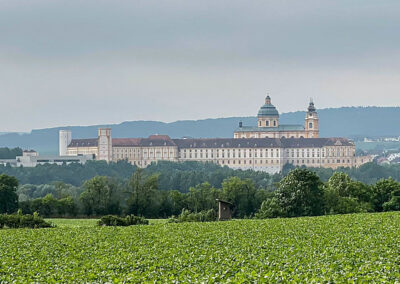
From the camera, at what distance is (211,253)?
35625 mm

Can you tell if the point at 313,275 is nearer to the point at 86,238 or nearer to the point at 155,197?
the point at 86,238

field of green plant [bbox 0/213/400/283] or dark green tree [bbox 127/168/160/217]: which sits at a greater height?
field of green plant [bbox 0/213/400/283]

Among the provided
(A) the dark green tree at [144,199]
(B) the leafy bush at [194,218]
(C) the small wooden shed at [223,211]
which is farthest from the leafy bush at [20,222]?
(A) the dark green tree at [144,199]

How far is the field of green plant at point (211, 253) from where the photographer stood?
93.5 ft

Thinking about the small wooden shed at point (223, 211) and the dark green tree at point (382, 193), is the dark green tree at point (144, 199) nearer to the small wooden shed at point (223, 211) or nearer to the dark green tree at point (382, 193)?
the dark green tree at point (382, 193)

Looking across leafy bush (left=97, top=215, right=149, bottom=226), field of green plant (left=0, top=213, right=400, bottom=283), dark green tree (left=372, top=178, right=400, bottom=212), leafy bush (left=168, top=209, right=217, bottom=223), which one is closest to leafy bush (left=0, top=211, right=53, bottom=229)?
leafy bush (left=97, top=215, right=149, bottom=226)

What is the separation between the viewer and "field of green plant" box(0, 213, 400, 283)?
93.5ft

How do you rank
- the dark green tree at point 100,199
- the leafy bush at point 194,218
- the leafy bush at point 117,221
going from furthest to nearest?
the dark green tree at point 100,199 < the leafy bush at point 194,218 < the leafy bush at point 117,221

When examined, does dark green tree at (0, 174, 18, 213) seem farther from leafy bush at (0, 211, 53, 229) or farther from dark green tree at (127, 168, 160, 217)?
leafy bush at (0, 211, 53, 229)

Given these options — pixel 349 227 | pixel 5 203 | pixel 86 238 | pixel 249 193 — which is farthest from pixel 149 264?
pixel 249 193

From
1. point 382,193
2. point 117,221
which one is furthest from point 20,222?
point 382,193

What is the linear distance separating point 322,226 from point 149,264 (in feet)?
54.9

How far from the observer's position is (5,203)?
85.3 m

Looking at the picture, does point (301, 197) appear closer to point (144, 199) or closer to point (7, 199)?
point (144, 199)
